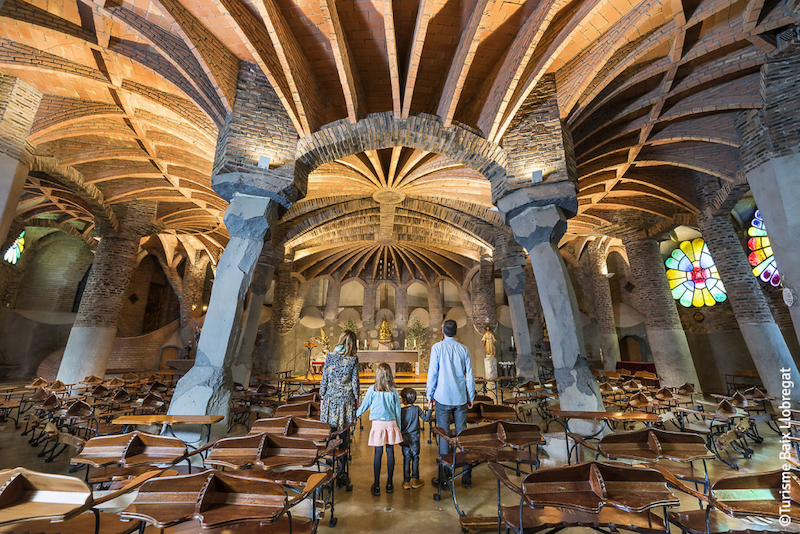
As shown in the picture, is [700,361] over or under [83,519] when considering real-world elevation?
over

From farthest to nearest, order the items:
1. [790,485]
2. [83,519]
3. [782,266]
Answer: [782,266]
[83,519]
[790,485]

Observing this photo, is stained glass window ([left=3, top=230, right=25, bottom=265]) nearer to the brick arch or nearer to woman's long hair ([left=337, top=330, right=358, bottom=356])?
the brick arch

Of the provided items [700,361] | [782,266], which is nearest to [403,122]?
[782,266]

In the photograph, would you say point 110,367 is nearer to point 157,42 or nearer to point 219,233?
point 219,233

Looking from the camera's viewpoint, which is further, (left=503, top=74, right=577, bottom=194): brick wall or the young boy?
(left=503, top=74, right=577, bottom=194): brick wall

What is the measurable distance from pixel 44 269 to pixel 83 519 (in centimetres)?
1957

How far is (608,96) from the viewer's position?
668 cm

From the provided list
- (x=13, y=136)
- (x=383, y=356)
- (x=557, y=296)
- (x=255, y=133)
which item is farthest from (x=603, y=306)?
(x=13, y=136)

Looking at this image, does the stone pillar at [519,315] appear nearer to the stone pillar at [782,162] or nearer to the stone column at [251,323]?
the stone pillar at [782,162]

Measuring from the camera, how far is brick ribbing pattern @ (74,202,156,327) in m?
10.4

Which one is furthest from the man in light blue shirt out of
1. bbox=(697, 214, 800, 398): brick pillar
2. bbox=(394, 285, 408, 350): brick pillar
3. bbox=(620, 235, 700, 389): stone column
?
bbox=(394, 285, 408, 350): brick pillar

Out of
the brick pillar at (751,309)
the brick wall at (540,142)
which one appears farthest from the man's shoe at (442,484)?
the brick pillar at (751,309)

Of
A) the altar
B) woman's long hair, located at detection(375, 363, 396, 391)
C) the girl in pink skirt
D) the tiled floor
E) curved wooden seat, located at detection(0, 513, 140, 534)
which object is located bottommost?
the tiled floor

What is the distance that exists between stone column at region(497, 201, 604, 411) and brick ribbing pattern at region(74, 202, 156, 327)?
453 inches
